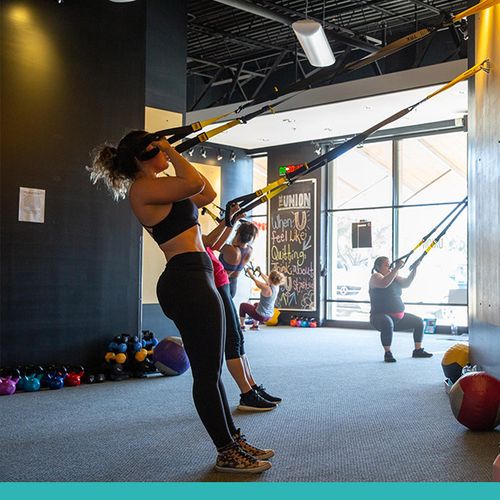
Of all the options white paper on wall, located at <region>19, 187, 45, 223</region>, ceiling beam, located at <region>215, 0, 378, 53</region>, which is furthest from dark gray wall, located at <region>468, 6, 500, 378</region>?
ceiling beam, located at <region>215, 0, 378, 53</region>

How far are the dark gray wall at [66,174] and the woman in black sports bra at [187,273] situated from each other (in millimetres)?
2922

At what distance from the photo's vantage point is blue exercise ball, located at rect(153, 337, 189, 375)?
19.2ft

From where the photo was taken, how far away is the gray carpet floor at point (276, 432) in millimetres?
2961

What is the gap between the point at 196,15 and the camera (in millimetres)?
9117

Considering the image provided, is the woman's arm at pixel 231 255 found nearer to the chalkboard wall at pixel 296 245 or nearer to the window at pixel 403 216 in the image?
the window at pixel 403 216

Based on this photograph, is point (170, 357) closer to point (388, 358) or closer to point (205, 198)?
point (388, 358)

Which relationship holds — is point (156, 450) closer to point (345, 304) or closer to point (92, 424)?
point (92, 424)

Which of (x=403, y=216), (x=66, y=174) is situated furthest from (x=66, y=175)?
(x=403, y=216)

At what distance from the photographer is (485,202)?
4406mm

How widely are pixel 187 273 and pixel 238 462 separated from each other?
0.83m

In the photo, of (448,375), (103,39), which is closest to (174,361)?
(448,375)

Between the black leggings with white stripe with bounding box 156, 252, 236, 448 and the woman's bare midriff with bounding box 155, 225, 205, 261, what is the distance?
0.9 inches

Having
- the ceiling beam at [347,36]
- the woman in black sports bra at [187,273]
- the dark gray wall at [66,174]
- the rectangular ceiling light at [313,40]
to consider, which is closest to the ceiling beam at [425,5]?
the ceiling beam at [347,36]

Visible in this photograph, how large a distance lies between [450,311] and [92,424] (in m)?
8.35
